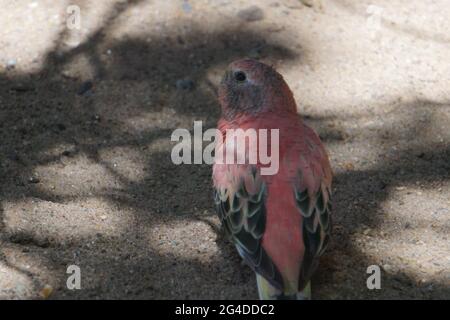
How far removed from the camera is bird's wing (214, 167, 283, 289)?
158 inches

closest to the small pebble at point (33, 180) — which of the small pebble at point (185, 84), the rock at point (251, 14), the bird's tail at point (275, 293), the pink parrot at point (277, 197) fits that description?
the pink parrot at point (277, 197)

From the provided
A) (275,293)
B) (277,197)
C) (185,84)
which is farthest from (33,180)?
(275,293)

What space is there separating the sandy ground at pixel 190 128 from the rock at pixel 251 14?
14mm

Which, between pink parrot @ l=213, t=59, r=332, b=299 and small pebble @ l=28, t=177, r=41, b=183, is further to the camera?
small pebble @ l=28, t=177, r=41, b=183

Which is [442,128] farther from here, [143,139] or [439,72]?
[143,139]

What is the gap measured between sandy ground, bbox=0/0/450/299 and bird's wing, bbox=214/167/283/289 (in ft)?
0.95

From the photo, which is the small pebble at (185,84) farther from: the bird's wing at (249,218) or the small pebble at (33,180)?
the bird's wing at (249,218)

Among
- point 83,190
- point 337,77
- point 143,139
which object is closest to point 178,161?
point 143,139

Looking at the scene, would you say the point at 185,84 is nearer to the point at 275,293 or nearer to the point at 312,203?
the point at 312,203

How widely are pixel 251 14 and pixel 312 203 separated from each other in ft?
10.7

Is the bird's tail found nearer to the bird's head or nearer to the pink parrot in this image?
the pink parrot

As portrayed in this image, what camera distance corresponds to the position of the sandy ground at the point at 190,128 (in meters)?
4.46

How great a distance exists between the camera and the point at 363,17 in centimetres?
700

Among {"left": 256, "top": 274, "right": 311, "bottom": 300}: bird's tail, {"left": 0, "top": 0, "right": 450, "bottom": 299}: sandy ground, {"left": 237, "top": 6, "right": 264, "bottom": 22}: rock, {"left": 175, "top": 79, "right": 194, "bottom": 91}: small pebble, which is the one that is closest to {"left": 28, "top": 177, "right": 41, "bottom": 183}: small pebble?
{"left": 0, "top": 0, "right": 450, "bottom": 299}: sandy ground
